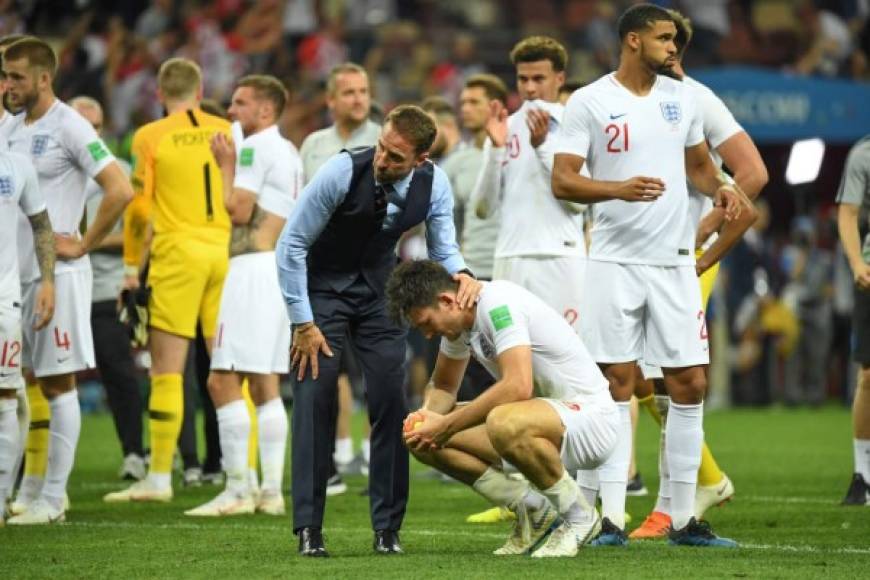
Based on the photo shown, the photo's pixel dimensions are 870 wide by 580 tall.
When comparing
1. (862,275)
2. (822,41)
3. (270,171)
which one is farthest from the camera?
(822,41)

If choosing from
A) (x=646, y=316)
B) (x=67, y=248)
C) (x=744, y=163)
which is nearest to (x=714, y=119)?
(x=744, y=163)

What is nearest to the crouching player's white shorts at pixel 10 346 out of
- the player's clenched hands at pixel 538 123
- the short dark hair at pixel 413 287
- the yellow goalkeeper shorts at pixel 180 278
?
the yellow goalkeeper shorts at pixel 180 278

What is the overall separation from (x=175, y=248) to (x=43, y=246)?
1.63 meters

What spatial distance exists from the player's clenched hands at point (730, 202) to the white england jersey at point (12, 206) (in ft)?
12.1

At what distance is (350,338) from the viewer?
8.43 metres

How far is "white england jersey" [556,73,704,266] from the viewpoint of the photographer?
8.51 m

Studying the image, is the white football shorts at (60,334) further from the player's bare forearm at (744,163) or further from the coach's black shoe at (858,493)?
the coach's black shoe at (858,493)

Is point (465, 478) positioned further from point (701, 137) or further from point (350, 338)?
point (701, 137)

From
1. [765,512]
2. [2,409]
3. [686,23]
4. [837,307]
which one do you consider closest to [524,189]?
[686,23]

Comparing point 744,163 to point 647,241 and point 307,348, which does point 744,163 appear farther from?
point 307,348

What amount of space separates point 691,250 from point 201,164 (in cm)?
383

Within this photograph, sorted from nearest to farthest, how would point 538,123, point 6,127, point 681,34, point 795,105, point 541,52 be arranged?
point 681,34, point 538,123, point 6,127, point 541,52, point 795,105

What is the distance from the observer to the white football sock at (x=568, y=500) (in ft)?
25.7

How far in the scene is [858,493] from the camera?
35.2 feet
